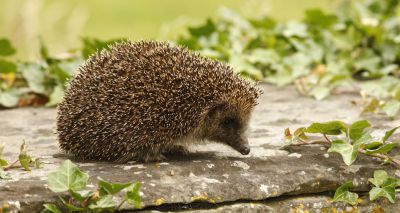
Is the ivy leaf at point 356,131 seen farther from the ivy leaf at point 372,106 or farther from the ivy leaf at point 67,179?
the ivy leaf at point 67,179

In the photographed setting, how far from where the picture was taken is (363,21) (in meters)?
9.95

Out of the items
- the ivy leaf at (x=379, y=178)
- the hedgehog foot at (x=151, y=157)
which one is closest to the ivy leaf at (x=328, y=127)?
the ivy leaf at (x=379, y=178)

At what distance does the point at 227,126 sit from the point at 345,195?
48.3 inches

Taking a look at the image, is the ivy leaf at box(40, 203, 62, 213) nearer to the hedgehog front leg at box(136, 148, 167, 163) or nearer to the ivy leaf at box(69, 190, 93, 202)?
the ivy leaf at box(69, 190, 93, 202)

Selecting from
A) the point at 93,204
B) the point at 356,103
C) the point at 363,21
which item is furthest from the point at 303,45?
the point at 93,204

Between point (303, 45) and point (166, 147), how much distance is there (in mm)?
4354

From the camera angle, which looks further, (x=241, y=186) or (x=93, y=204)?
(x=241, y=186)

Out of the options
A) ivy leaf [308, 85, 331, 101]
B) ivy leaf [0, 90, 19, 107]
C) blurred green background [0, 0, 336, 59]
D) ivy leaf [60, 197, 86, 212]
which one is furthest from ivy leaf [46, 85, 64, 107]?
ivy leaf [60, 197, 86, 212]

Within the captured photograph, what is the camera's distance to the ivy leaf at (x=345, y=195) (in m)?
5.60

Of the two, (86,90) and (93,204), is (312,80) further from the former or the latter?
(93,204)

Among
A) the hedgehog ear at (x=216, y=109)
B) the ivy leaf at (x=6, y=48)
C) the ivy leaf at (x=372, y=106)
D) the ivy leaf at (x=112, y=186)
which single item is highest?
the ivy leaf at (x=6, y=48)

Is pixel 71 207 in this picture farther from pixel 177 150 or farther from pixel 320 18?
pixel 320 18

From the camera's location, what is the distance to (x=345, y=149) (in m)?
5.70

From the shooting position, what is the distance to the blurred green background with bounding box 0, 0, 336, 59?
12.1 meters
